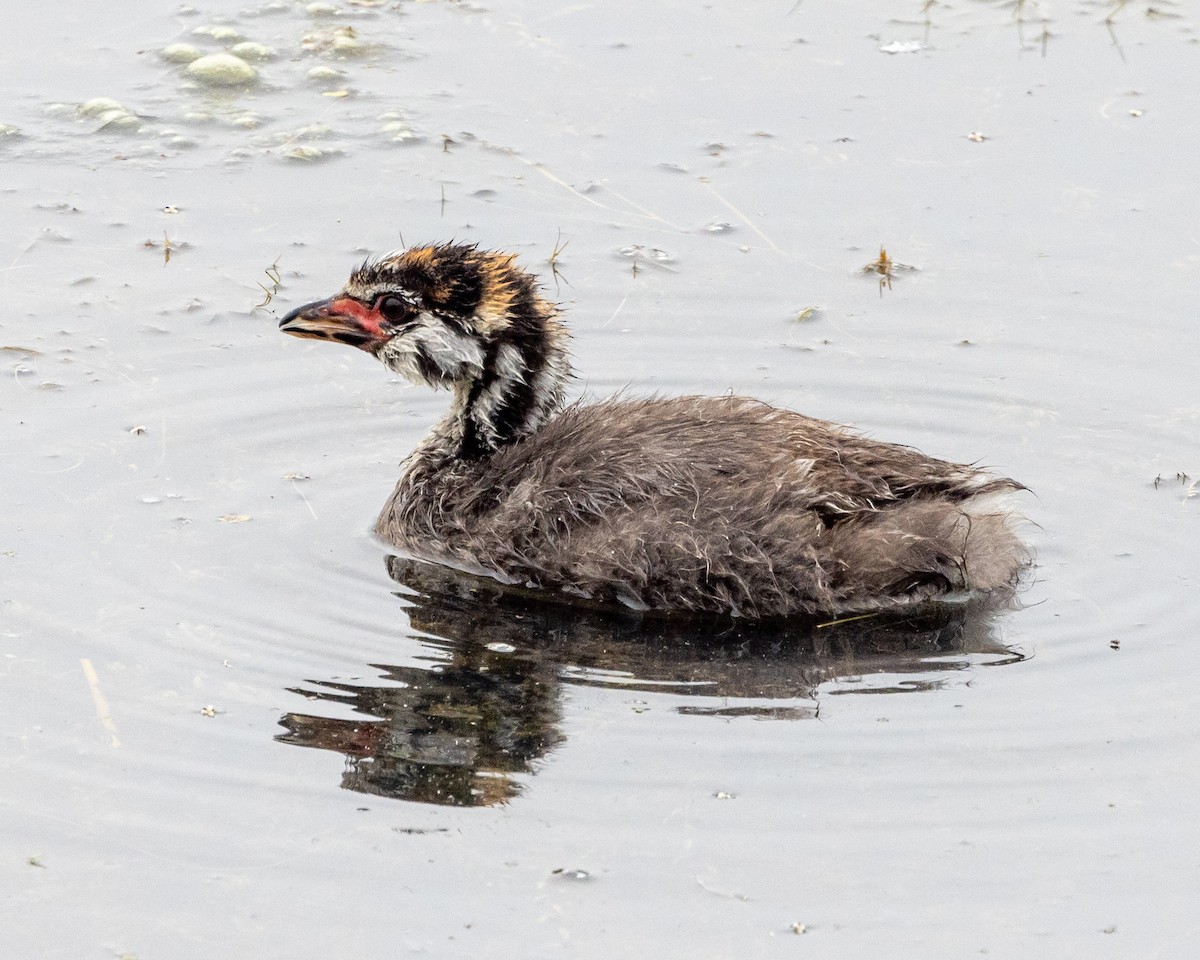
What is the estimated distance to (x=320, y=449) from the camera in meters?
9.36

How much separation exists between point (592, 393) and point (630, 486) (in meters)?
1.73

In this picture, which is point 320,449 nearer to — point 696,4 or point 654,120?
point 654,120

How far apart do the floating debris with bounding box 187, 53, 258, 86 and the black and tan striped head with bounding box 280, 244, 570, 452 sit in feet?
15.1

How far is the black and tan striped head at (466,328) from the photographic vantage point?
338 inches

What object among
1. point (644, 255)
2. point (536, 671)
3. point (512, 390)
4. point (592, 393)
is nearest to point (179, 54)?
point (644, 255)

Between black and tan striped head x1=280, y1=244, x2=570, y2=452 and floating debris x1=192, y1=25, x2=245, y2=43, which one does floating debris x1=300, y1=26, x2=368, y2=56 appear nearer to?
floating debris x1=192, y1=25, x2=245, y2=43

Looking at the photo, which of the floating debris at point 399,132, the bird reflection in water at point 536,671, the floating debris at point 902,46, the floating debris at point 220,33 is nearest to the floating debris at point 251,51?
the floating debris at point 220,33

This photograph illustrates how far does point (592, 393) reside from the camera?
9.59 metres

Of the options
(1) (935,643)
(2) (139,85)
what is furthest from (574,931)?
(2) (139,85)

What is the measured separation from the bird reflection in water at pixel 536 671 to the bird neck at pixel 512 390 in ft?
2.37

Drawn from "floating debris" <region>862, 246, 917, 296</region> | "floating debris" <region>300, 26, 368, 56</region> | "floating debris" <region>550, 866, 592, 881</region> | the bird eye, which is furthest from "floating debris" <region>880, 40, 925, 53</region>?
"floating debris" <region>550, 866, 592, 881</region>

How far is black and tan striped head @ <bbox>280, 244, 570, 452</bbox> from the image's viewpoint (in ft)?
28.2

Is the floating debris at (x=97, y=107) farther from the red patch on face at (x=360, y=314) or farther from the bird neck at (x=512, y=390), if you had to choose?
the bird neck at (x=512, y=390)

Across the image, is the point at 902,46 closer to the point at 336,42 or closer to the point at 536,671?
the point at 336,42
